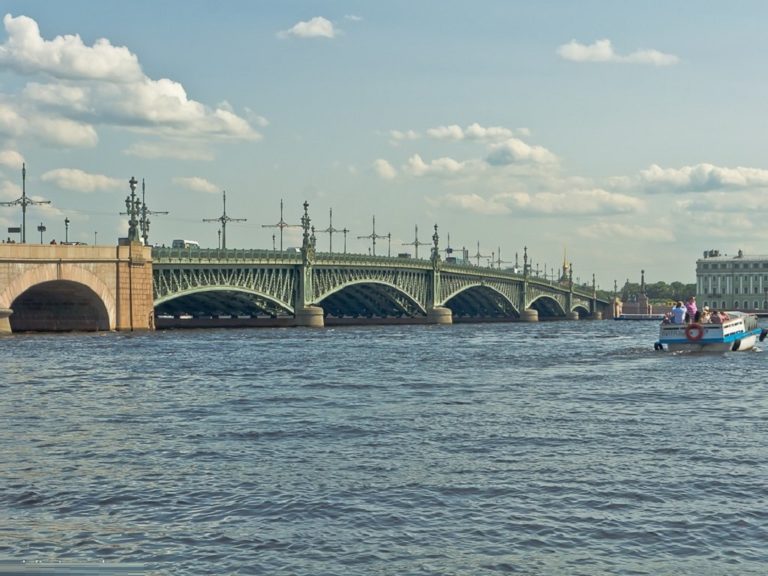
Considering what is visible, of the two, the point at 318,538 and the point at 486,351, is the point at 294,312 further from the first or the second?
the point at 318,538

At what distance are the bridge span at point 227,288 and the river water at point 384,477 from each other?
4478 centimetres

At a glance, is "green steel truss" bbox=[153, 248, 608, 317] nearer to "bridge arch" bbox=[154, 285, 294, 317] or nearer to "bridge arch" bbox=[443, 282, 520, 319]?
"bridge arch" bbox=[443, 282, 520, 319]

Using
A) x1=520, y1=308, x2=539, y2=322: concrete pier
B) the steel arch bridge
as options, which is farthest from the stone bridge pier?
x1=520, y1=308, x2=539, y2=322: concrete pier

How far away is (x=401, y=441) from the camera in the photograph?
2484cm

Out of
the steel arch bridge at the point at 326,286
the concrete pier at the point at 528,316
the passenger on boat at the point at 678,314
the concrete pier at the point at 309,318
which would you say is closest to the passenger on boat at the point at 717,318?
the passenger on boat at the point at 678,314

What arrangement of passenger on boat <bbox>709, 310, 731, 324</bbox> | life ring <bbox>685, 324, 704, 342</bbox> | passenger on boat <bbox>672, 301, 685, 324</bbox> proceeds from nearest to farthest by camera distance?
life ring <bbox>685, 324, 704, 342</bbox>, passenger on boat <bbox>709, 310, 731, 324</bbox>, passenger on boat <bbox>672, 301, 685, 324</bbox>

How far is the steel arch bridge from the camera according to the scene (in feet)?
326

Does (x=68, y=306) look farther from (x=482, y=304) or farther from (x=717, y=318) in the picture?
→ (x=482, y=304)

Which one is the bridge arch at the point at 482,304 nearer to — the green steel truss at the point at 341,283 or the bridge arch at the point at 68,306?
the green steel truss at the point at 341,283

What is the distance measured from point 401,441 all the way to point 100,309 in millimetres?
68143

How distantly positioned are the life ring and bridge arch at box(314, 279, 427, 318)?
237 feet

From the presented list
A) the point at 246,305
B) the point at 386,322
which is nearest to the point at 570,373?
the point at 246,305

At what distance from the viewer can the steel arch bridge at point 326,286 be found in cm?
9925

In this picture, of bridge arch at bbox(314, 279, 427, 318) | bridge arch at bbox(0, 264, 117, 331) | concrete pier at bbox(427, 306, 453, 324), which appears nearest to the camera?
bridge arch at bbox(0, 264, 117, 331)
